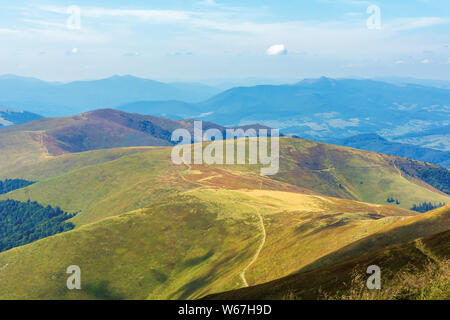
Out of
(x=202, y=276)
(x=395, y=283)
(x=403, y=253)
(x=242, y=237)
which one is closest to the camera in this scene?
(x=395, y=283)

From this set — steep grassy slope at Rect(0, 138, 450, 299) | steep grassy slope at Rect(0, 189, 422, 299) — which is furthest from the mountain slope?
steep grassy slope at Rect(0, 189, 422, 299)

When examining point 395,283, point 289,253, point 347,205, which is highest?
point 395,283

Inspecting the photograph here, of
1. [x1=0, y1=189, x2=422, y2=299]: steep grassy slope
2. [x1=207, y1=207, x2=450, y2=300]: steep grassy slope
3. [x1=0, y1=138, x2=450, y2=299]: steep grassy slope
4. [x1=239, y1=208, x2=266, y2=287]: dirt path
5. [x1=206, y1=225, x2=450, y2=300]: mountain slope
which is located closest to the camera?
[x1=207, y1=207, x2=450, y2=300]: steep grassy slope

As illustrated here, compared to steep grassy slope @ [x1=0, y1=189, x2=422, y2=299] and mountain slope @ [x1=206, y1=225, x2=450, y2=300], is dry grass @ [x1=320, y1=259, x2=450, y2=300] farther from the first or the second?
steep grassy slope @ [x1=0, y1=189, x2=422, y2=299]

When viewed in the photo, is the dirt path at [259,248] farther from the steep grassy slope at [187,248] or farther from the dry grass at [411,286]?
the dry grass at [411,286]

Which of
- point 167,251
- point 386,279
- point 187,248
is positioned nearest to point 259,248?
point 187,248

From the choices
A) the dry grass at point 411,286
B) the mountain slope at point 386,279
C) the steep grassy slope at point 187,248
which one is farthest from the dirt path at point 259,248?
the dry grass at point 411,286

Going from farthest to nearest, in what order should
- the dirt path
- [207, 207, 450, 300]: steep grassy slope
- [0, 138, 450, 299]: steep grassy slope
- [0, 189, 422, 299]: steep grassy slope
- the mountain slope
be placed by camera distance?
[0, 189, 422, 299]: steep grassy slope < [0, 138, 450, 299]: steep grassy slope < the dirt path < the mountain slope < [207, 207, 450, 300]: steep grassy slope

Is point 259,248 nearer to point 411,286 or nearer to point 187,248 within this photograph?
point 187,248
